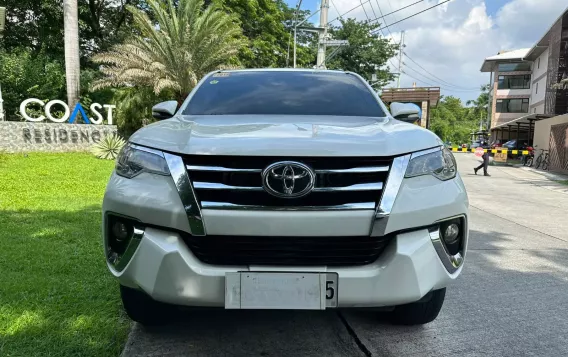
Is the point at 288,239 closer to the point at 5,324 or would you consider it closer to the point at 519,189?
the point at 5,324

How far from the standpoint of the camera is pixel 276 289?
188 cm

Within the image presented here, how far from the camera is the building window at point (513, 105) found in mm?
43750

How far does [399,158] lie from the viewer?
6.57 ft

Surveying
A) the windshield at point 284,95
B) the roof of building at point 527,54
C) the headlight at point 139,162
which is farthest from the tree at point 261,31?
the headlight at point 139,162

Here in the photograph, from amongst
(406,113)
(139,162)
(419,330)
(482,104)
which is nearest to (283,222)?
(139,162)

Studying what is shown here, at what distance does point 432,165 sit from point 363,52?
44324 millimetres

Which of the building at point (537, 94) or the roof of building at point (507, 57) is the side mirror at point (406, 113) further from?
the roof of building at point (507, 57)

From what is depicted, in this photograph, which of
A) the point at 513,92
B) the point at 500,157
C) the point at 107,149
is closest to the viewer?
the point at 107,149

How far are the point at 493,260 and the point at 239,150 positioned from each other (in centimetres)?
341

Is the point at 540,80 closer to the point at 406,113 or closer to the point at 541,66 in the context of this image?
the point at 541,66

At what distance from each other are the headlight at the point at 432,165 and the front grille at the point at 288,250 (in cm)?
36

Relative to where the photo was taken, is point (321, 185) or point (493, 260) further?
point (493, 260)

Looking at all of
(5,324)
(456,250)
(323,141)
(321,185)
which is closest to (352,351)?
(456,250)

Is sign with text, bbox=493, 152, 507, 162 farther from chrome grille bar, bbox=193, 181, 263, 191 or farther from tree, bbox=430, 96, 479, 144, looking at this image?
tree, bbox=430, 96, 479, 144
